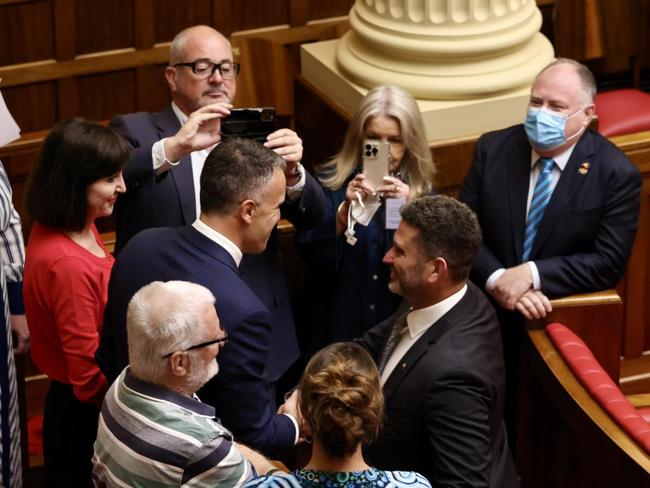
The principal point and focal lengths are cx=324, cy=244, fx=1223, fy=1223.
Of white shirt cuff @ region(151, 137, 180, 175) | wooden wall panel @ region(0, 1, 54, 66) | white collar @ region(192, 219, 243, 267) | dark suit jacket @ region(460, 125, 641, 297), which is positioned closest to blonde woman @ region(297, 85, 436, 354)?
dark suit jacket @ region(460, 125, 641, 297)

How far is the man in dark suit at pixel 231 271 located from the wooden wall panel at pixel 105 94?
2.76m

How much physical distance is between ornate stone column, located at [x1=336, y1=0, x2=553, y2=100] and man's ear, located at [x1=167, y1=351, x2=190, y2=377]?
220 centimetres

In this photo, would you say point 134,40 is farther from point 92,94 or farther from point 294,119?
point 294,119

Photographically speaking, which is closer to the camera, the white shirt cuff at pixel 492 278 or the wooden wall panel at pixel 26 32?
the white shirt cuff at pixel 492 278

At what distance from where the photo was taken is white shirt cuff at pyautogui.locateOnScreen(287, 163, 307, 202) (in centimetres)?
366

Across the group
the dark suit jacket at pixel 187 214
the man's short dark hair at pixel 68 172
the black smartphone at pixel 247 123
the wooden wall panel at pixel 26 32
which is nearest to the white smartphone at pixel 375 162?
the dark suit jacket at pixel 187 214

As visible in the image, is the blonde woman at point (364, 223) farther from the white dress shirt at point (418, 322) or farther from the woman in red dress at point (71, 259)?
the woman in red dress at point (71, 259)

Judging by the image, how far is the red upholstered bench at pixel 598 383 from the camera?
340cm

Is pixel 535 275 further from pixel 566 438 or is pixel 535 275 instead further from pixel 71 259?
pixel 71 259

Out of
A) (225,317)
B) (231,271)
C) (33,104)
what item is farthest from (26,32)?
(225,317)

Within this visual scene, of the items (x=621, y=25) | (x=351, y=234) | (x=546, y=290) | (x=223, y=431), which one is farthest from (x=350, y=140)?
(x=621, y=25)

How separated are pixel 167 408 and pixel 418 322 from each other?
0.86 meters

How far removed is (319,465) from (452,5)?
2.53m

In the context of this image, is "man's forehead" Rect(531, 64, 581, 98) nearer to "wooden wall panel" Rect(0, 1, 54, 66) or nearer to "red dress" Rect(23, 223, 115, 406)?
"red dress" Rect(23, 223, 115, 406)
